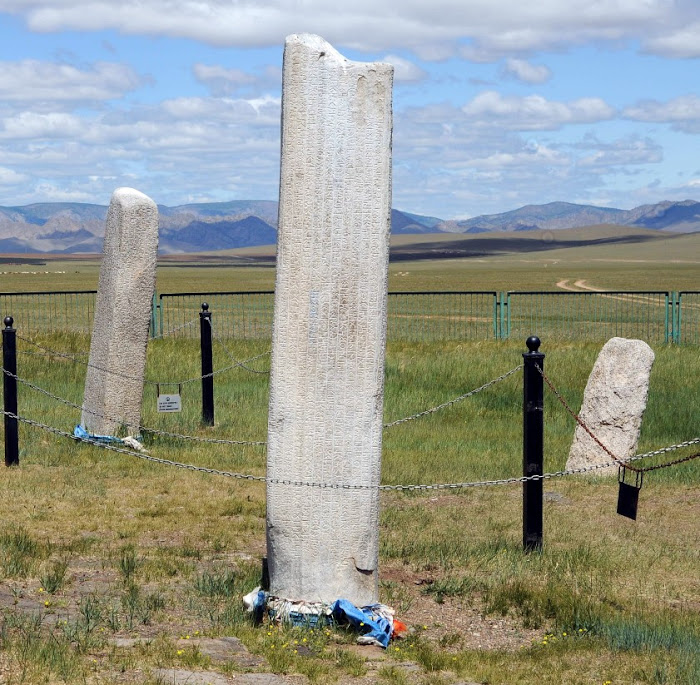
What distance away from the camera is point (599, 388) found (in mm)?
12477

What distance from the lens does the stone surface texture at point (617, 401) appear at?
485 inches

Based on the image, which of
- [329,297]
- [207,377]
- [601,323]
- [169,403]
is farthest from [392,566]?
[601,323]

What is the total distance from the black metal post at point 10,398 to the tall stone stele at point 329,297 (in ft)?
18.3

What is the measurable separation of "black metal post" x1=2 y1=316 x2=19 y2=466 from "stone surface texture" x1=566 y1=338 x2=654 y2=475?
5703mm

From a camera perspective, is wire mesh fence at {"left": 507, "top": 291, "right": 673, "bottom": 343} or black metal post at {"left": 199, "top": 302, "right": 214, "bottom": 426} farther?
wire mesh fence at {"left": 507, "top": 291, "right": 673, "bottom": 343}

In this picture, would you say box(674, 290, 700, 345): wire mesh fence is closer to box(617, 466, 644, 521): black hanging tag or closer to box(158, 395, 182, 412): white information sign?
box(158, 395, 182, 412): white information sign

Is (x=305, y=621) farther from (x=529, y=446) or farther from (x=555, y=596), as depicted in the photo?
(x=529, y=446)

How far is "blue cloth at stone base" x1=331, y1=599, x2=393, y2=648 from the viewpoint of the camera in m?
6.29

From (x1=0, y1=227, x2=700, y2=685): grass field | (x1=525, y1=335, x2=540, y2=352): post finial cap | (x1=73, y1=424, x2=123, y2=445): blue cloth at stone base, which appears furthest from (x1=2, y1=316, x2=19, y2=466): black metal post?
(x1=525, y1=335, x2=540, y2=352): post finial cap

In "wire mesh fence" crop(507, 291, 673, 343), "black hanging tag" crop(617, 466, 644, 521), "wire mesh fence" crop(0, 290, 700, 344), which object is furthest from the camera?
"wire mesh fence" crop(507, 291, 673, 343)

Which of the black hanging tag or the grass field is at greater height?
the black hanging tag

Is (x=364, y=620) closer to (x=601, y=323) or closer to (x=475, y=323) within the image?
(x=475, y=323)

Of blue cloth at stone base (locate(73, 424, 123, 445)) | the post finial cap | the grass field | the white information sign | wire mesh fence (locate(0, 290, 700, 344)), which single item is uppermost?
the post finial cap

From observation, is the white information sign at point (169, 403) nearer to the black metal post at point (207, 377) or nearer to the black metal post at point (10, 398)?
the black metal post at point (207, 377)
